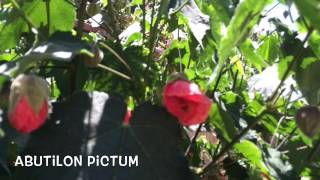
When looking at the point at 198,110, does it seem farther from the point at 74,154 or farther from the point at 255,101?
the point at 255,101

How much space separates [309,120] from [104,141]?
250 millimetres

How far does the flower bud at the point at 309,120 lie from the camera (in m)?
0.70

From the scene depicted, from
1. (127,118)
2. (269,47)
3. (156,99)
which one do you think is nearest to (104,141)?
(127,118)

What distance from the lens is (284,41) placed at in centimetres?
80

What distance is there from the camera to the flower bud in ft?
2.29

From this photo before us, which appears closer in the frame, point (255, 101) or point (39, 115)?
point (39, 115)

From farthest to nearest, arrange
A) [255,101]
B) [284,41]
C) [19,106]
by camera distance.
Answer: [255,101]
[284,41]
[19,106]

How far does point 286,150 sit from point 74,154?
36cm

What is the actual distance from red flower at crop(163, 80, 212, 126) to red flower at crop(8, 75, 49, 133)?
0.47ft

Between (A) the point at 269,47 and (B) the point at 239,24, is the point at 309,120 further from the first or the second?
(A) the point at 269,47

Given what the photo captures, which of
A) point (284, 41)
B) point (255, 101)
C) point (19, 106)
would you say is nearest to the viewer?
point (19, 106)

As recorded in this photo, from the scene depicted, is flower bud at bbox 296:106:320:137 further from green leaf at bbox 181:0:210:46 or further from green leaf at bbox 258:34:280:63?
green leaf at bbox 258:34:280:63

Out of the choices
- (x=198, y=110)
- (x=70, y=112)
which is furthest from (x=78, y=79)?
(x=198, y=110)

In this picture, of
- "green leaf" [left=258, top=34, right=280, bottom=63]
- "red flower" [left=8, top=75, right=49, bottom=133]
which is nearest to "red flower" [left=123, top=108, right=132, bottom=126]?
"red flower" [left=8, top=75, right=49, bottom=133]
